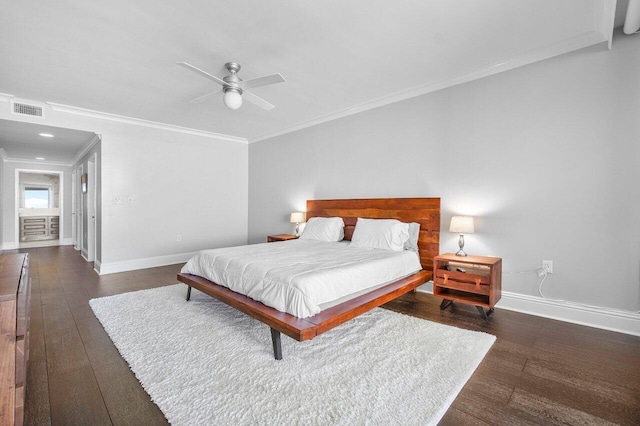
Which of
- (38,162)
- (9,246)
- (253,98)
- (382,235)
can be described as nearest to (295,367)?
(382,235)

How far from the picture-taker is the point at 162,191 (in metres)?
5.38

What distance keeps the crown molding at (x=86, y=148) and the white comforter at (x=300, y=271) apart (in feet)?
11.2

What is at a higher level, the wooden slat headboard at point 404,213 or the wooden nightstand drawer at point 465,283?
the wooden slat headboard at point 404,213

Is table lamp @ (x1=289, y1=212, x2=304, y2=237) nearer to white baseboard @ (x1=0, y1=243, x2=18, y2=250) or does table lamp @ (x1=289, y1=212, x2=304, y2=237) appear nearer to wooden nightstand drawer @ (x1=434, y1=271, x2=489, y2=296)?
wooden nightstand drawer @ (x1=434, y1=271, x2=489, y2=296)

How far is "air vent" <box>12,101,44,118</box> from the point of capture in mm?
3930

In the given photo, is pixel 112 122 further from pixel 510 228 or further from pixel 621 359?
pixel 621 359

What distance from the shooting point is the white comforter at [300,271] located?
7.18ft

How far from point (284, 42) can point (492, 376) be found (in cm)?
311

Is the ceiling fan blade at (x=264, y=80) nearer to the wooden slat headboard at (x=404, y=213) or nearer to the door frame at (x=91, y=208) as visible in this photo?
the wooden slat headboard at (x=404, y=213)

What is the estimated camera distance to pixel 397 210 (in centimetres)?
398

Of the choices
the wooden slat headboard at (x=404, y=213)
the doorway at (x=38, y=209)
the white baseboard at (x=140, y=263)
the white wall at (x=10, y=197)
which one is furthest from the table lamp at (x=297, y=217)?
the white wall at (x=10, y=197)

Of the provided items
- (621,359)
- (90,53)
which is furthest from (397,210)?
(90,53)

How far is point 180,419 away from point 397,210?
3.24 m

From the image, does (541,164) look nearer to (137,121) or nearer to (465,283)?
(465,283)
